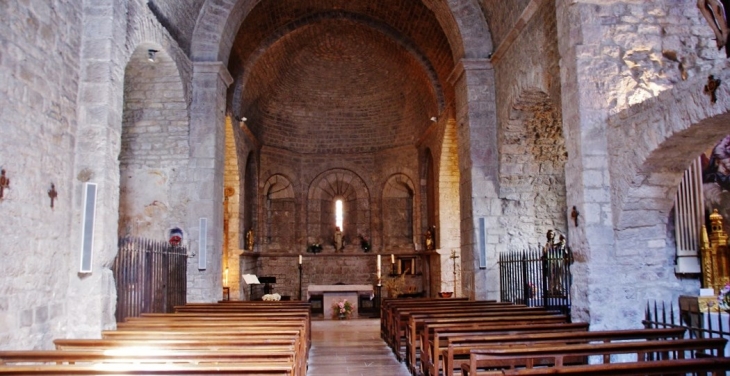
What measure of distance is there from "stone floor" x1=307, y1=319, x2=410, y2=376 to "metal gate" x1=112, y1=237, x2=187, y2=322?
261 centimetres

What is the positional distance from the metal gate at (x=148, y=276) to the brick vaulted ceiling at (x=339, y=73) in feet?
18.5

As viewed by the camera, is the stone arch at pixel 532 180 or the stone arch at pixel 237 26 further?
the stone arch at pixel 237 26

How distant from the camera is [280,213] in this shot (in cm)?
2053

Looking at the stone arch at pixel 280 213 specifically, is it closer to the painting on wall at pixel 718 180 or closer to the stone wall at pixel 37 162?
the stone wall at pixel 37 162

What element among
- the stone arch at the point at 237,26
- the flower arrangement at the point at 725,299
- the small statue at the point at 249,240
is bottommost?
the flower arrangement at the point at 725,299

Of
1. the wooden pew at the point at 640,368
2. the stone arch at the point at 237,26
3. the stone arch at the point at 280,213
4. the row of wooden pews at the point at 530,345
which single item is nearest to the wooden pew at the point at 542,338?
the row of wooden pews at the point at 530,345

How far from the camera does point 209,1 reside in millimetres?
12430

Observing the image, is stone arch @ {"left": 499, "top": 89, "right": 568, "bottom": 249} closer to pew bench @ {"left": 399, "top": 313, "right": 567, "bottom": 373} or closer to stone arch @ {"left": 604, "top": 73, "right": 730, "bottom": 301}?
stone arch @ {"left": 604, "top": 73, "right": 730, "bottom": 301}

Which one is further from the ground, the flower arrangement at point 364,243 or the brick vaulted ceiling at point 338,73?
the brick vaulted ceiling at point 338,73

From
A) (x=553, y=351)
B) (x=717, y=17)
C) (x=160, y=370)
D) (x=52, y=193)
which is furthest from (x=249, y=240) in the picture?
(x=717, y=17)

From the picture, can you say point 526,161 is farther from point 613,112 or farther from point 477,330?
point 477,330

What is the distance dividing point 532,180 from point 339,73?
9.55 m

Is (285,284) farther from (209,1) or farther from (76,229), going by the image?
(76,229)

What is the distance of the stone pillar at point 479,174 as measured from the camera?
12.1 meters
